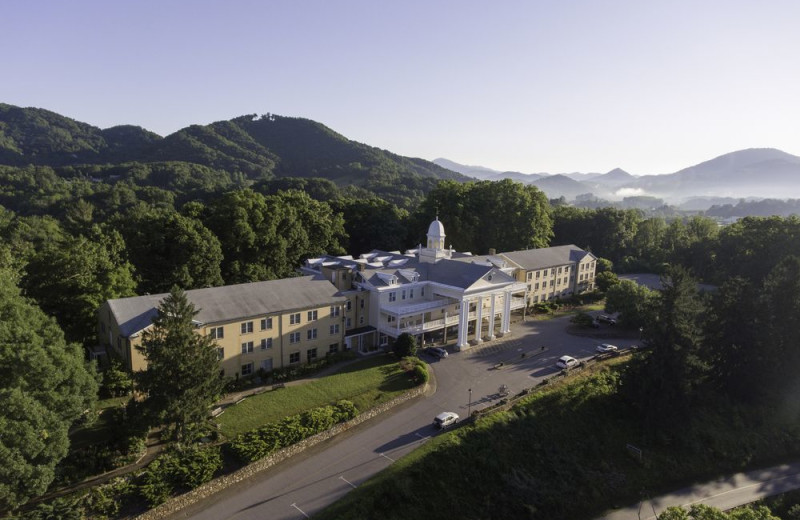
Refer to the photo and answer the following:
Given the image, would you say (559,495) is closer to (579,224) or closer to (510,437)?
(510,437)

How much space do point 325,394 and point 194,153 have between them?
155801mm

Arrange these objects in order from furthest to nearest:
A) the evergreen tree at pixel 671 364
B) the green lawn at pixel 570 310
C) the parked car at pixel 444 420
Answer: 1. the green lawn at pixel 570 310
2. the evergreen tree at pixel 671 364
3. the parked car at pixel 444 420

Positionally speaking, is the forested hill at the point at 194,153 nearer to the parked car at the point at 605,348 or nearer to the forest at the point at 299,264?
the forest at the point at 299,264

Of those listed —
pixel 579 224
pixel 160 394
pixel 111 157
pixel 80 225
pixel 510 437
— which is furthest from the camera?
pixel 111 157

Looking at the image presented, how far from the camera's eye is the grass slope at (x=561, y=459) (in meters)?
31.0

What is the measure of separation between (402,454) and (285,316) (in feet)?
55.9

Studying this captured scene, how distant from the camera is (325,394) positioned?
39.4 meters

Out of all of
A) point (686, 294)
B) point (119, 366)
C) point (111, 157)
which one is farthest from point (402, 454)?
point (111, 157)

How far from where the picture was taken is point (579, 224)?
106 meters

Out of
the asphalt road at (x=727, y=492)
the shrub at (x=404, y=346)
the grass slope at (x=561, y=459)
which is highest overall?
the shrub at (x=404, y=346)

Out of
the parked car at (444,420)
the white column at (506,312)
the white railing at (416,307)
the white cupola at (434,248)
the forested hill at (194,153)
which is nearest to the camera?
the parked car at (444,420)

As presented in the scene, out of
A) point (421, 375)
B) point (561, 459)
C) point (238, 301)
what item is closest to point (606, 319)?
point (561, 459)

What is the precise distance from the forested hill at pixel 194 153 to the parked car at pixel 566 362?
108 meters

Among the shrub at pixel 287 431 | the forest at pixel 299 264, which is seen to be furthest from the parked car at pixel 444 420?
the forest at pixel 299 264
